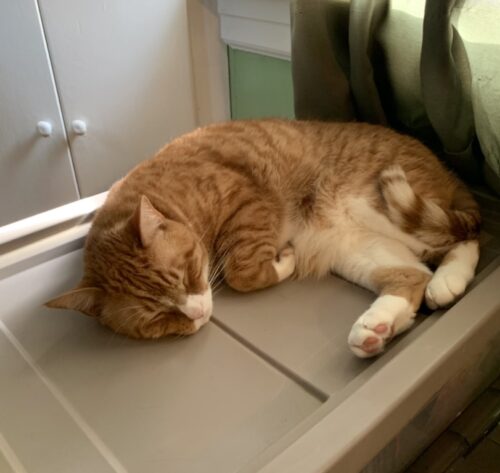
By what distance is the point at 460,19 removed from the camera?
42.9 inches

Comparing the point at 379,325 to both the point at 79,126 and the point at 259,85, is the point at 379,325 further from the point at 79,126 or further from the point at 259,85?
the point at 79,126

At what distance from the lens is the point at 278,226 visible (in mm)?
1290

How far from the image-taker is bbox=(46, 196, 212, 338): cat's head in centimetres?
104

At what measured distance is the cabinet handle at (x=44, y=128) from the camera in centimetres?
201

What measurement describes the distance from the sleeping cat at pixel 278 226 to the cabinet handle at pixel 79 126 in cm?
84

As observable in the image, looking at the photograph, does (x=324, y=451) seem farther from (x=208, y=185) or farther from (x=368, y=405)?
(x=208, y=185)

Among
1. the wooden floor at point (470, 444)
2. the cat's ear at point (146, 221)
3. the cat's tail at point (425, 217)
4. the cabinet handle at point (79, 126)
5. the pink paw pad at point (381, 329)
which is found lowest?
the wooden floor at point (470, 444)

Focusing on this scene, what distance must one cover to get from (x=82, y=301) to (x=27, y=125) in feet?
3.98

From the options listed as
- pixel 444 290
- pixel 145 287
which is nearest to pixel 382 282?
pixel 444 290

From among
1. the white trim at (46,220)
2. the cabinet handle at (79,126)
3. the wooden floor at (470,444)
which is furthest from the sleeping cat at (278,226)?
the cabinet handle at (79,126)

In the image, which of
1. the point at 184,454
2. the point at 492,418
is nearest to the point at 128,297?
the point at 184,454

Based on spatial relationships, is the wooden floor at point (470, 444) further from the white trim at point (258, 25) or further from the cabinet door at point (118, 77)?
the cabinet door at point (118, 77)

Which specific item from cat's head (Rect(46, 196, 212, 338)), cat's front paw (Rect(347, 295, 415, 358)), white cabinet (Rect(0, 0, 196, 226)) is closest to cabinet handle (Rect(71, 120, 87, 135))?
white cabinet (Rect(0, 0, 196, 226))

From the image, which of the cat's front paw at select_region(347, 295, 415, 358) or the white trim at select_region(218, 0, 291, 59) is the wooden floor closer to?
the cat's front paw at select_region(347, 295, 415, 358)
